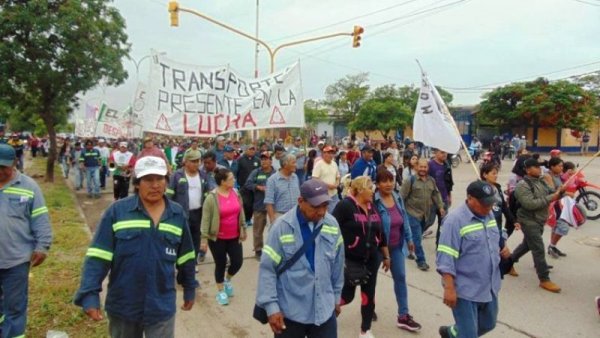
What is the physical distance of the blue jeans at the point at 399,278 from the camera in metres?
4.59

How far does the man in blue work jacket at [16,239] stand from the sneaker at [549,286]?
5.78 metres

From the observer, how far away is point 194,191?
5938mm

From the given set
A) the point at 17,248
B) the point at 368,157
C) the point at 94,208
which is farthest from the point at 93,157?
the point at 17,248

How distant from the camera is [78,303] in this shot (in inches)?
107

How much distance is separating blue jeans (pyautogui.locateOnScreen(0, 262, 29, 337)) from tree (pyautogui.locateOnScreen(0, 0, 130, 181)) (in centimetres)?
1279

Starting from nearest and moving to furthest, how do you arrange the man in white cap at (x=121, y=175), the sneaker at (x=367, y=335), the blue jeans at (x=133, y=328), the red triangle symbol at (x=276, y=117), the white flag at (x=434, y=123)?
1. the blue jeans at (x=133, y=328)
2. the sneaker at (x=367, y=335)
3. the white flag at (x=434, y=123)
4. the red triangle symbol at (x=276, y=117)
5. the man in white cap at (x=121, y=175)

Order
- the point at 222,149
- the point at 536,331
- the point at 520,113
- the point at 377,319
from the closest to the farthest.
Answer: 1. the point at 536,331
2. the point at 377,319
3. the point at 222,149
4. the point at 520,113

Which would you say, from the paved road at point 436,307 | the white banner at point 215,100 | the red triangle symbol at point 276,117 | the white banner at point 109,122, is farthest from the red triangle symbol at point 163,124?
the white banner at point 109,122

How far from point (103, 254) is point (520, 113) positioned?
125 feet

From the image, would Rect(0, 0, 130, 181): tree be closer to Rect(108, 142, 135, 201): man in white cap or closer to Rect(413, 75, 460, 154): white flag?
Rect(108, 142, 135, 201): man in white cap

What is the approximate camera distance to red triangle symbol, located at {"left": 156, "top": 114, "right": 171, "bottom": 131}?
7.26 metres

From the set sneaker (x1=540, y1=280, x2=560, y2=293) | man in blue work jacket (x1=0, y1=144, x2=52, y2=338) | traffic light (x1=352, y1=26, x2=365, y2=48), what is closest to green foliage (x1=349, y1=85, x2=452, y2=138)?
traffic light (x1=352, y1=26, x2=365, y2=48)

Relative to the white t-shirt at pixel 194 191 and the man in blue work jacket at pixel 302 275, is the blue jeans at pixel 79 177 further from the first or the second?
the man in blue work jacket at pixel 302 275

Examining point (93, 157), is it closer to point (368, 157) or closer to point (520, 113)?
point (368, 157)
